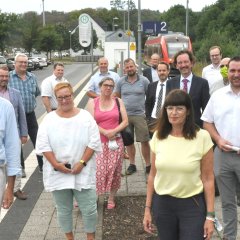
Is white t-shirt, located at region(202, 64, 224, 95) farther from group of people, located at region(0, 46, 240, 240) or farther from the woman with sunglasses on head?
the woman with sunglasses on head

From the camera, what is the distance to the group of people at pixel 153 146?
3.41 meters

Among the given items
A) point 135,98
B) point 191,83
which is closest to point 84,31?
point 135,98

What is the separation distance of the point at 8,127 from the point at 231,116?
75.7 inches

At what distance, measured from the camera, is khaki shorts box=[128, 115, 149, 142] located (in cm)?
735

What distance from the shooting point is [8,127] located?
3.93m

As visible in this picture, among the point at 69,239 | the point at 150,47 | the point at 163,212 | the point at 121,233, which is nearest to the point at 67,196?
the point at 69,239

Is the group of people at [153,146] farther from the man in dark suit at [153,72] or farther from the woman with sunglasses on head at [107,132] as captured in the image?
the man in dark suit at [153,72]

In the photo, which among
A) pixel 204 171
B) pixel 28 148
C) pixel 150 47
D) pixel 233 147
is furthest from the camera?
pixel 150 47

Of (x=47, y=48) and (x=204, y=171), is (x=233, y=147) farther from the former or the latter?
(x=47, y=48)

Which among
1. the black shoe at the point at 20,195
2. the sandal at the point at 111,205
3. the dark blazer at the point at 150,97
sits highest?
the dark blazer at the point at 150,97

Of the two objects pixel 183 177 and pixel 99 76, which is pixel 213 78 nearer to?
pixel 99 76

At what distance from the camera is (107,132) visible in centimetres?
584

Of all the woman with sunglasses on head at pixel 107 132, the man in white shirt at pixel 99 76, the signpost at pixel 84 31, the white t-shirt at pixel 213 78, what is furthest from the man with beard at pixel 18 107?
the signpost at pixel 84 31

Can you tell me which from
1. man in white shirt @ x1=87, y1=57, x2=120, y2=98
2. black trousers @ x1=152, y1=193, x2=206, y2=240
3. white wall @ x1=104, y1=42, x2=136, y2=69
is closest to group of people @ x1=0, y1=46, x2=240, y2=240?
black trousers @ x1=152, y1=193, x2=206, y2=240
